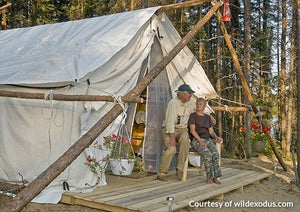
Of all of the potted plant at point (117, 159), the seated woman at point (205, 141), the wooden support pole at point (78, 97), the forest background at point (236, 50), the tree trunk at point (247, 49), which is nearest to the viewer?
the wooden support pole at point (78, 97)

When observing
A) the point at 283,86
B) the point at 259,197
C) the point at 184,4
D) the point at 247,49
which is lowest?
the point at 259,197

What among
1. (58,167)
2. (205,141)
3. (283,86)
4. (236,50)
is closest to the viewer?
(58,167)

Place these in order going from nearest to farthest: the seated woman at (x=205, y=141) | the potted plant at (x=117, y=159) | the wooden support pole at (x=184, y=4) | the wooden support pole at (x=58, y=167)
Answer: the wooden support pole at (x=58, y=167) < the potted plant at (x=117, y=159) < the seated woman at (x=205, y=141) < the wooden support pole at (x=184, y=4)

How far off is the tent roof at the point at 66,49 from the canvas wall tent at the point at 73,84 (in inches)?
0.6

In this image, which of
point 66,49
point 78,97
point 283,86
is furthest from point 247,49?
point 78,97

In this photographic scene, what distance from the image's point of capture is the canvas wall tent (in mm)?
4430

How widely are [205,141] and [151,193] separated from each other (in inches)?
49.9

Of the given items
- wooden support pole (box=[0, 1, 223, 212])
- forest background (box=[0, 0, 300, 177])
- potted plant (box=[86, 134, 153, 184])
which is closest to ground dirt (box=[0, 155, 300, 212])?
potted plant (box=[86, 134, 153, 184])

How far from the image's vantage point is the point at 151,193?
4.25m

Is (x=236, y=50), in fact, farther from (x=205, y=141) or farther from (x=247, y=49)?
(x=205, y=141)

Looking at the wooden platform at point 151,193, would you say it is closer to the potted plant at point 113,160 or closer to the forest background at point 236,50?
the potted plant at point 113,160

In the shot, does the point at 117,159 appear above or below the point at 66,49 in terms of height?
below

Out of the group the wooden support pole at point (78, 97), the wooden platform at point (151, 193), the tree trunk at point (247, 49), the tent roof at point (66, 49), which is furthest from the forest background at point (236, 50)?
the wooden support pole at point (78, 97)

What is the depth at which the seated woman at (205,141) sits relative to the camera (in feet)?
16.1
